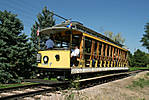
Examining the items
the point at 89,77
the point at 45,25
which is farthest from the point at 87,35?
the point at 45,25

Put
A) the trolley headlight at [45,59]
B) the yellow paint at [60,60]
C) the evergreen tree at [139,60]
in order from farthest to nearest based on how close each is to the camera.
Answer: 1. the evergreen tree at [139,60]
2. the trolley headlight at [45,59]
3. the yellow paint at [60,60]

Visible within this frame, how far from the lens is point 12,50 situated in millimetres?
9758

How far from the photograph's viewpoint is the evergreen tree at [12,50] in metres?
9.63

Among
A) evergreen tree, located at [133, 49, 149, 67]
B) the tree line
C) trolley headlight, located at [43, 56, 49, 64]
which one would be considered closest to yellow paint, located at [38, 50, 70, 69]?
trolley headlight, located at [43, 56, 49, 64]

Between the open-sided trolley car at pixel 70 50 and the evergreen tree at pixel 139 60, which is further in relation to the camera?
the evergreen tree at pixel 139 60

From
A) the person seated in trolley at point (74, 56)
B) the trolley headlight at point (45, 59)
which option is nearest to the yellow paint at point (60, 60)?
the trolley headlight at point (45, 59)

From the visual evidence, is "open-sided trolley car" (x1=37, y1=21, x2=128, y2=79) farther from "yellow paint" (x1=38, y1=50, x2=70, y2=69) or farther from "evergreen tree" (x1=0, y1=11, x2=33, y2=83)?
"evergreen tree" (x1=0, y1=11, x2=33, y2=83)

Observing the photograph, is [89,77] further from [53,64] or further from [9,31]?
[9,31]

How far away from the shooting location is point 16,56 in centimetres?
1005

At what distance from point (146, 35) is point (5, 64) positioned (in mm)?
49511

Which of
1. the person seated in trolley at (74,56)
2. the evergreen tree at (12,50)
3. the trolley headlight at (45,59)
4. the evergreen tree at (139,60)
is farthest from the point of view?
the evergreen tree at (139,60)

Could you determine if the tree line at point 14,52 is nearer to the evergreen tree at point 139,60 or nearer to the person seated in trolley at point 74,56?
the person seated in trolley at point 74,56

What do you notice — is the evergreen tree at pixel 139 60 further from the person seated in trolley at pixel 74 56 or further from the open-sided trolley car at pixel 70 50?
the person seated in trolley at pixel 74 56

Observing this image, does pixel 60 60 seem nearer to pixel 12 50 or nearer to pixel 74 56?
pixel 74 56
